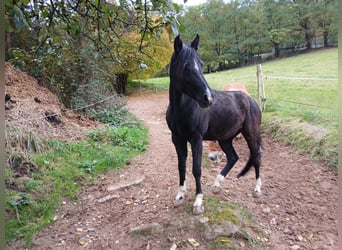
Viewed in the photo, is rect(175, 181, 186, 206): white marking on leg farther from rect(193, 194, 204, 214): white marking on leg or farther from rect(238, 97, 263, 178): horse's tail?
rect(238, 97, 263, 178): horse's tail

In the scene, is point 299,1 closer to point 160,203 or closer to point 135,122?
point 135,122

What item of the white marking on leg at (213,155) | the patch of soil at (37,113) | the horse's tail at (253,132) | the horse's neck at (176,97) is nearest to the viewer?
the horse's neck at (176,97)

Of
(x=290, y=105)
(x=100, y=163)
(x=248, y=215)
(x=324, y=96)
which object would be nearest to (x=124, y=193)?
(x=100, y=163)

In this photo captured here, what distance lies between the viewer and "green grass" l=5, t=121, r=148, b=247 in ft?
9.32

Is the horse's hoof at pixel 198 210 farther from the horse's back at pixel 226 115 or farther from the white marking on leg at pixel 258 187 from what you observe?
the white marking on leg at pixel 258 187

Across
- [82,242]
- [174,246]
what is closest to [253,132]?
[174,246]

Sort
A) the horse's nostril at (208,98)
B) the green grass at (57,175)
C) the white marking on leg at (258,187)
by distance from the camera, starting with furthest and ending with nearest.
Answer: the white marking on leg at (258,187)
the green grass at (57,175)
the horse's nostril at (208,98)

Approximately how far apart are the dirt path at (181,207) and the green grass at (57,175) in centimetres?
14

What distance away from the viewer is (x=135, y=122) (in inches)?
280

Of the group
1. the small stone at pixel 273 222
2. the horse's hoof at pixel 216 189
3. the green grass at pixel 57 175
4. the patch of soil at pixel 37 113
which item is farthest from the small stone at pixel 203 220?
the patch of soil at pixel 37 113

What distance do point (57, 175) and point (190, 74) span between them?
2438mm

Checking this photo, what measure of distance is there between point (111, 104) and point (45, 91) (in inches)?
75.1

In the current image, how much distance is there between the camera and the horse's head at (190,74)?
7.52 feet

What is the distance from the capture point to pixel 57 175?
368cm
